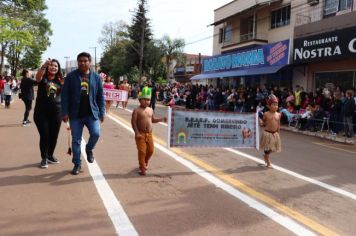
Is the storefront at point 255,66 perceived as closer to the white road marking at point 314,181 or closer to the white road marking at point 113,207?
the white road marking at point 314,181

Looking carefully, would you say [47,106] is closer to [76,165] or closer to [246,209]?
[76,165]

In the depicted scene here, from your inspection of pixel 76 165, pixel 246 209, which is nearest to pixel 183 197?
pixel 246 209

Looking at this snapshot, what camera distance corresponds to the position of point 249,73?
2642cm

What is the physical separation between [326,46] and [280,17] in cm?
865

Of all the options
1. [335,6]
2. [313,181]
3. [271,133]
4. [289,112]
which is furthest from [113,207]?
[335,6]

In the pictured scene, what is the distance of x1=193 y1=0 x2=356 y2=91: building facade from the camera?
1973cm

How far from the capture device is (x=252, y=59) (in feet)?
88.1

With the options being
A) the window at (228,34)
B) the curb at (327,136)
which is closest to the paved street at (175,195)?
the curb at (327,136)

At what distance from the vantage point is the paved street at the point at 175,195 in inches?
191

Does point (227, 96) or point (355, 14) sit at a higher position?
point (355, 14)

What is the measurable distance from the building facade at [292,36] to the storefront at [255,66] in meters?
0.05

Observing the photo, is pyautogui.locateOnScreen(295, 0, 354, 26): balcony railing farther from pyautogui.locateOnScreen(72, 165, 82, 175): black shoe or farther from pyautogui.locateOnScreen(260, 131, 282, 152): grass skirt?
pyautogui.locateOnScreen(72, 165, 82, 175): black shoe

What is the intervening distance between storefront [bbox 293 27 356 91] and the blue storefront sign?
126 cm

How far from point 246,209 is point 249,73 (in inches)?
845
